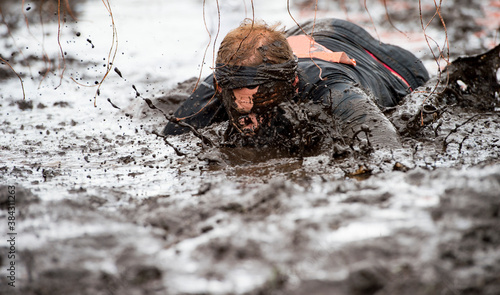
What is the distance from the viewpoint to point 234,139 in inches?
125

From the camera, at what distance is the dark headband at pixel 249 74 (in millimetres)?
2900

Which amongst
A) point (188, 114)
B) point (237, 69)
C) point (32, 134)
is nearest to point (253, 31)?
point (237, 69)

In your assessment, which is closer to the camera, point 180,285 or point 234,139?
point 180,285

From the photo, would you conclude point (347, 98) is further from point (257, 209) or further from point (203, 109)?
point (257, 209)

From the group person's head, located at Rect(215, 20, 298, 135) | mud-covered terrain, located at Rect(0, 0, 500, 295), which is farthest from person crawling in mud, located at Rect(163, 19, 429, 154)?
mud-covered terrain, located at Rect(0, 0, 500, 295)

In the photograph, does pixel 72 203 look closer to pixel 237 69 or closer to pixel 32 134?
pixel 237 69

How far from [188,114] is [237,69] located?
0.93 metres

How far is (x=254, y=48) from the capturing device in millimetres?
2941

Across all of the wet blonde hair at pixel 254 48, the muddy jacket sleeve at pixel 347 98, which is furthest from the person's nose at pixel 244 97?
the muddy jacket sleeve at pixel 347 98

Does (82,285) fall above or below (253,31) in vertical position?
below

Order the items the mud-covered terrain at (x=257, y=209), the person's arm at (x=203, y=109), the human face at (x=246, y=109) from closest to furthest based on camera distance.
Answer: the mud-covered terrain at (x=257, y=209), the human face at (x=246, y=109), the person's arm at (x=203, y=109)

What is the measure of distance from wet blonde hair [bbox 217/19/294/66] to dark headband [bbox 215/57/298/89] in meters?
0.03

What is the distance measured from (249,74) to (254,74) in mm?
31

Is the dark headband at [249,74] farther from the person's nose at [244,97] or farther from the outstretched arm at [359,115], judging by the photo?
the outstretched arm at [359,115]
